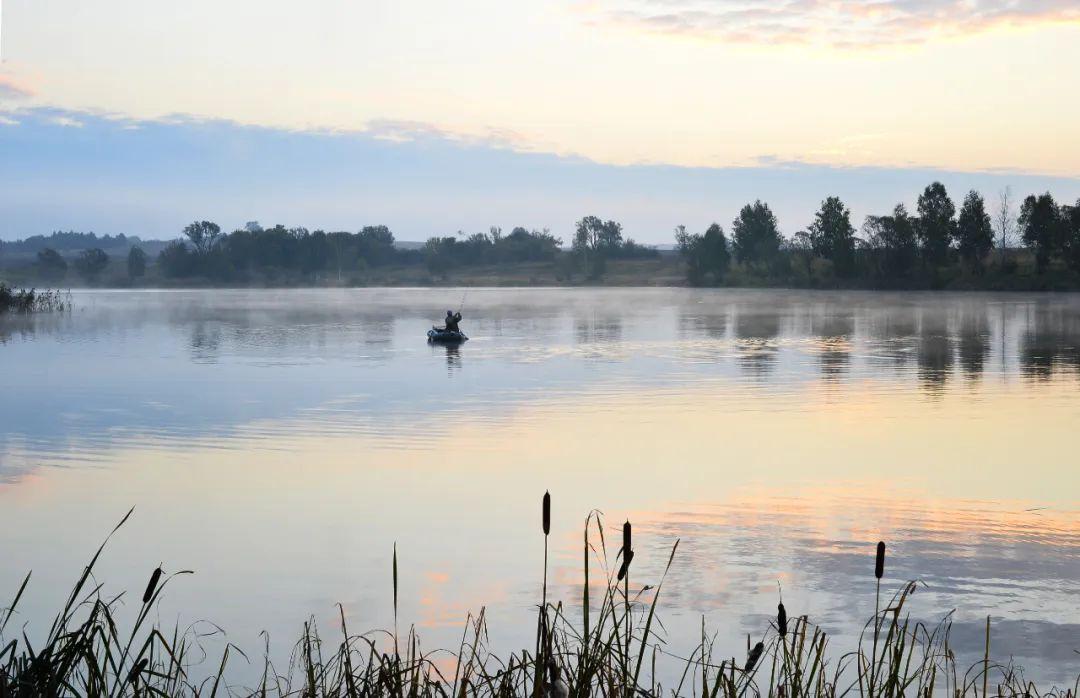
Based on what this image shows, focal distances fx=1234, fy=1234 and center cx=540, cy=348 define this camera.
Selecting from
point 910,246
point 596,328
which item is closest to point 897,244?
point 910,246

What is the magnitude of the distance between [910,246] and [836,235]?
7618 mm

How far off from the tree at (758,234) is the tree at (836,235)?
15337mm

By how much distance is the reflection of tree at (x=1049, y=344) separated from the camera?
29266mm

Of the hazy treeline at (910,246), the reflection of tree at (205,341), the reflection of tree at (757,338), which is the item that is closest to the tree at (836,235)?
the hazy treeline at (910,246)

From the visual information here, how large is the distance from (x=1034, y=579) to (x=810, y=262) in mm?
133027

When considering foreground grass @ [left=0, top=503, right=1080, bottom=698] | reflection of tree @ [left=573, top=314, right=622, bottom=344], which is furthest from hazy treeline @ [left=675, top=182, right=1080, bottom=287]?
foreground grass @ [left=0, top=503, right=1080, bottom=698]

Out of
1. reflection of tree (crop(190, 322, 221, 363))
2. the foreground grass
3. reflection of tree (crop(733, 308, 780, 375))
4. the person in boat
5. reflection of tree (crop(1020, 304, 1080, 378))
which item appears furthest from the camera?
the person in boat

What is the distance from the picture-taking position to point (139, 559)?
10125 mm

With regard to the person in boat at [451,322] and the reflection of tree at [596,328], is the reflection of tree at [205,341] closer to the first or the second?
the person in boat at [451,322]

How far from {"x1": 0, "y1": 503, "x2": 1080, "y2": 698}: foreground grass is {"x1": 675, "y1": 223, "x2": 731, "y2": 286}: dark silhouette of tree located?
14349 centimetres

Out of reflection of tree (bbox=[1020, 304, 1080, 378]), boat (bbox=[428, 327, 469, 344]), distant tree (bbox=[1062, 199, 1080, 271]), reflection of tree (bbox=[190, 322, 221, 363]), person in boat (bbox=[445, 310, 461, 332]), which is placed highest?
distant tree (bbox=[1062, 199, 1080, 271])

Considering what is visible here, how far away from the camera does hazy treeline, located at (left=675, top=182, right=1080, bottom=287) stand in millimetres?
108375

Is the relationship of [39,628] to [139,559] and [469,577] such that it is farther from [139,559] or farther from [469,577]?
[469,577]

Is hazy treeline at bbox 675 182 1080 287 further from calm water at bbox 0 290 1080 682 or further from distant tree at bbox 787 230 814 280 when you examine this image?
calm water at bbox 0 290 1080 682
